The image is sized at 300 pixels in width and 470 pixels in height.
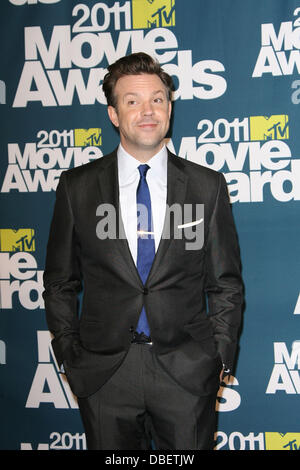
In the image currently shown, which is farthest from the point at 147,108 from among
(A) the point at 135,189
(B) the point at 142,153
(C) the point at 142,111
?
(A) the point at 135,189

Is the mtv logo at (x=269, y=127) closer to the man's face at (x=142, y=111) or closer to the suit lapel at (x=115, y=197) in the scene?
the man's face at (x=142, y=111)

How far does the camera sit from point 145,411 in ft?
6.34

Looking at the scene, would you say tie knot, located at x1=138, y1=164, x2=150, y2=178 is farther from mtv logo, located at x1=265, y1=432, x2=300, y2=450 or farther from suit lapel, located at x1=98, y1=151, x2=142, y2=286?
mtv logo, located at x1=265, y1=432, x2=300, y2=450

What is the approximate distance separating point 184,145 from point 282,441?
5.93 ft

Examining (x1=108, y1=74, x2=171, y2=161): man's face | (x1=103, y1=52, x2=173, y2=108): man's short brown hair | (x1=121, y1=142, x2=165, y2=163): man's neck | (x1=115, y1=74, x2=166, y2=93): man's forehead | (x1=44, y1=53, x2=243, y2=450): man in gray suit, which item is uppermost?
(x1=103, y1=52, x2=173, y2=108): man's short brown hair

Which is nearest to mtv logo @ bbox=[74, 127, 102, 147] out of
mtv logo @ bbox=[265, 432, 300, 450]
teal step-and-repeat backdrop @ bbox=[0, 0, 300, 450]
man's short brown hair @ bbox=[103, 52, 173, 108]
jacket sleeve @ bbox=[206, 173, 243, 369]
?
teal step-and-repeat backdrop @ bbox=[0, 0, 300, 450]

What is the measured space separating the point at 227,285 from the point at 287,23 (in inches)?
62.2

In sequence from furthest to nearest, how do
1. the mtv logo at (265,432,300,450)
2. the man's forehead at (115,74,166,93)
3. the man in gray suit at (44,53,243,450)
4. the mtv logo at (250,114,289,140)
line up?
the mtv logo at (265,432,300,450) → the mtv logo at (250,114,289,140) → the man's forehead at (115,74,166,93) → the man in gray suit at (44,53,243,450)

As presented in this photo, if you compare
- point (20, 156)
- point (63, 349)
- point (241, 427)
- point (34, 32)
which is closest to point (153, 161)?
point (63, 349)

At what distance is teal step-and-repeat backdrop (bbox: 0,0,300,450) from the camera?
2766mm

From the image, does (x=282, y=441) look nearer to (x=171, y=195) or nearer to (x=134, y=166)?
(x=171, y=195)

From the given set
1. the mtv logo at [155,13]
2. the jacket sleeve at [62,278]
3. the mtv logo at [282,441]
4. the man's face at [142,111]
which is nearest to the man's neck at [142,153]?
the man's face at [142,111]

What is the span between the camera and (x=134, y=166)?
2062 millimetres

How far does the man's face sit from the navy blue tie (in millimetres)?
115
